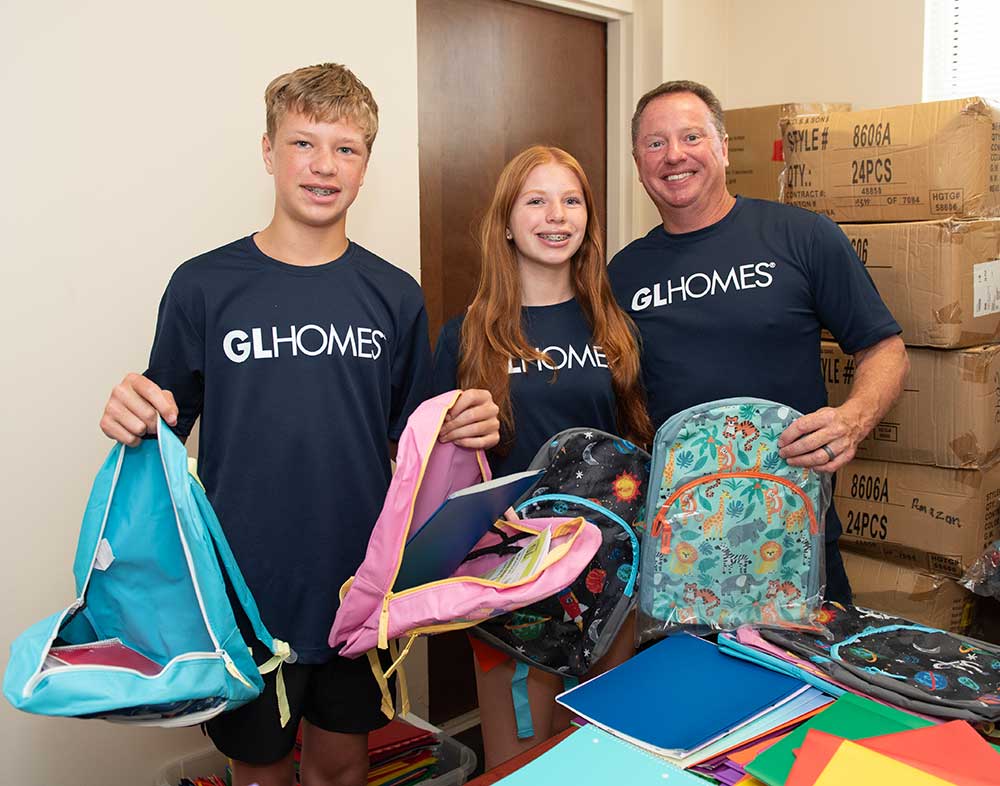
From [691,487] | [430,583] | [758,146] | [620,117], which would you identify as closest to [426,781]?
[430,583]

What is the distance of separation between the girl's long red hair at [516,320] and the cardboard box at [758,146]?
965mm

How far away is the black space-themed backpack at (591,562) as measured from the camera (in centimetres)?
154

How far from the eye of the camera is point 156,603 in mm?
1366

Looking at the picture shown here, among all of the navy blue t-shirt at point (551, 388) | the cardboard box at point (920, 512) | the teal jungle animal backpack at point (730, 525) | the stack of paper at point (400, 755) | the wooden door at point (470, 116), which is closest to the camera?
the teal jungle animal backpack at point (730, 525)

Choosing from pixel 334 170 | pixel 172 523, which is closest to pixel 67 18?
pixel 334 170

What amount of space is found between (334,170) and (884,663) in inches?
47.1

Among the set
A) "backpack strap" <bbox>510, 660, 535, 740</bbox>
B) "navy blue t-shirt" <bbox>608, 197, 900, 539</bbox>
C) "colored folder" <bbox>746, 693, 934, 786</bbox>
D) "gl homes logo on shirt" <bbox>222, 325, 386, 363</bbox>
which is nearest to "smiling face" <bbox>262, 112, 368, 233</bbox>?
"gl homes logo on shirt" <bbox>222, 325, 386, 363</bbox>

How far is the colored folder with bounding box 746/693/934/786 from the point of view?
1080mm

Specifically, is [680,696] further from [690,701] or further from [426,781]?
[426,781]


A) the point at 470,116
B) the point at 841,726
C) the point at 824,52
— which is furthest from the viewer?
the point at 824,52

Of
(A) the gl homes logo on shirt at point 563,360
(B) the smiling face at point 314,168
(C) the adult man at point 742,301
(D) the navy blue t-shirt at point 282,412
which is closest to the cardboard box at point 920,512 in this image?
(C) the adult man at point 742,301

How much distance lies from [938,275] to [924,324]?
0.12 m

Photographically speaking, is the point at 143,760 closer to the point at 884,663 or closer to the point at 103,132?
the point at 103,132

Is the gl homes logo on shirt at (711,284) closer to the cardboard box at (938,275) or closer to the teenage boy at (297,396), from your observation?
the cardboard box at (938,275)
